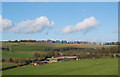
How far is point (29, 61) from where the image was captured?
56.4 meters

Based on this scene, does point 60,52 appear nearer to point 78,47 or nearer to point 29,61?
point 78,47

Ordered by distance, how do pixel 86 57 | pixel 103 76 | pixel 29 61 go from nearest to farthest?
pixel 103 76 < pixel 29 61 < pixel 86 57

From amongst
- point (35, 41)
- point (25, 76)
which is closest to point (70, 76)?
point (25, 76)

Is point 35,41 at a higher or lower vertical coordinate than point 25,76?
higher

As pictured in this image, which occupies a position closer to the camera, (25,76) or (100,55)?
(25,76)

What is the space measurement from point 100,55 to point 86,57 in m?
5.32

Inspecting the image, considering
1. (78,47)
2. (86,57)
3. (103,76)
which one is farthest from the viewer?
(78,47)

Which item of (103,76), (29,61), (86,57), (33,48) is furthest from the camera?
(33,48)

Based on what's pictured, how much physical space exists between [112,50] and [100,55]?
6.09 meters

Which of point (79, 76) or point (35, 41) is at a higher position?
point (35, 41)

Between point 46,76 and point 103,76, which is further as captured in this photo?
point 46,76

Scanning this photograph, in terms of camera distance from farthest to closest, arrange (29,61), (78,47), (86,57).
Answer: (78,47) < (86,57) < (29,61)

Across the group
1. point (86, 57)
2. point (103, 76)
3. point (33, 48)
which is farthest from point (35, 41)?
point (103, 76)

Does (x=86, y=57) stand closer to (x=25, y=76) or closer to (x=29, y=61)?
(x=29, y=61)
